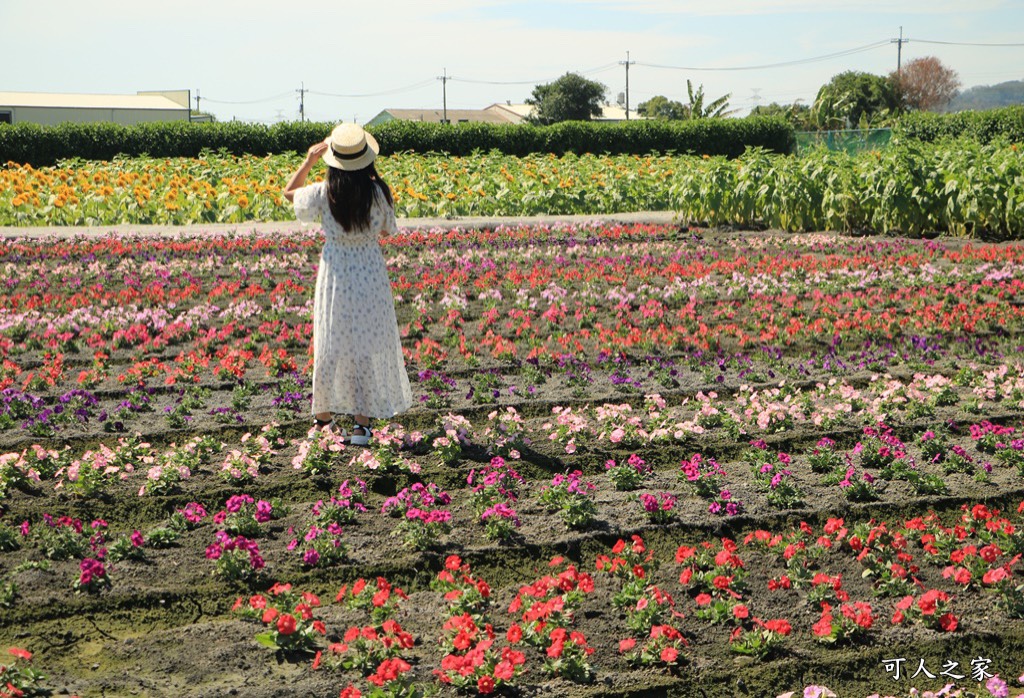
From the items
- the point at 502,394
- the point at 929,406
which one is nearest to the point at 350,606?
the point at 502,394

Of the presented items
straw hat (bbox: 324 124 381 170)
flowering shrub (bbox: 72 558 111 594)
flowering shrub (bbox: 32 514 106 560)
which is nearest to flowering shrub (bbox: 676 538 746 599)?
flowering shrub (bbox: 72 558 111 594)

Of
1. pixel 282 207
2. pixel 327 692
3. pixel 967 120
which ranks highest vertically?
pixel 967 120

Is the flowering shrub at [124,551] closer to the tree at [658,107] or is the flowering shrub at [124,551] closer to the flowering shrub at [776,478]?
the flowering shrub at [776,478]

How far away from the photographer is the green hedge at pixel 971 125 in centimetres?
3672

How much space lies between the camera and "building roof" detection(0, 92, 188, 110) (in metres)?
78.5

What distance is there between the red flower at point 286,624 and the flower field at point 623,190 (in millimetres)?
13217

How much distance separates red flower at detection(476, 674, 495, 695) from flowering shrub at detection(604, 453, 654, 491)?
7.45ft

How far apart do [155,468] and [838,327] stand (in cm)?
647

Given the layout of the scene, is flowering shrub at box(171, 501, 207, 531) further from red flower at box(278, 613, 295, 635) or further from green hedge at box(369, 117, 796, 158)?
green hedge at box(369, 117, 796, 158)

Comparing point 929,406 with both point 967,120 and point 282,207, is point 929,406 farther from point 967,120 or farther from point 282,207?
point 967,120

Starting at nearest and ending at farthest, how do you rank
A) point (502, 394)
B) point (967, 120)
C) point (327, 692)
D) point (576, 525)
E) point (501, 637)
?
1. point (327, 692)
2. point (501, 637)
3. point (576, 525)
4. point (502, 394)
5. point (967, 120)

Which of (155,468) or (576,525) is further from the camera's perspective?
(155,468)

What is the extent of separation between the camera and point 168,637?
4.50m

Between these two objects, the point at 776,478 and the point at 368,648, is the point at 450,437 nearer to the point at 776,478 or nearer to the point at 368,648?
the point at 776,478
